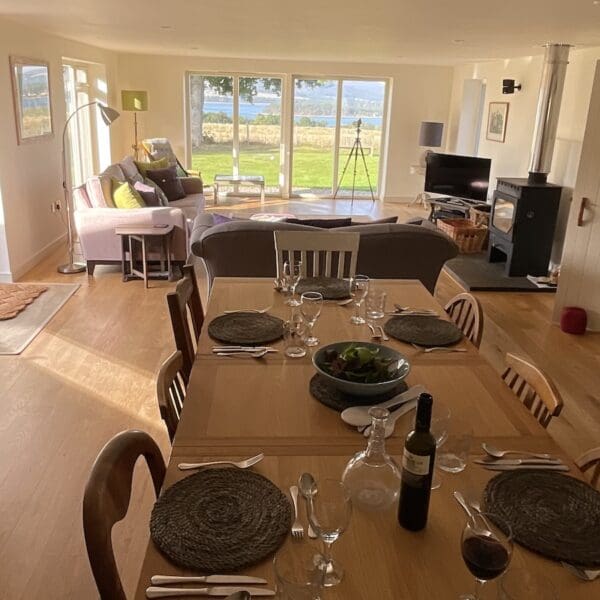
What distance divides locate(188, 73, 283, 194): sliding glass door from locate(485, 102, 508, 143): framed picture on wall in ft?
11.6

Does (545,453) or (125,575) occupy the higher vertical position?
(545,453)

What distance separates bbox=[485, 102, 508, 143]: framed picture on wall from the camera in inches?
302

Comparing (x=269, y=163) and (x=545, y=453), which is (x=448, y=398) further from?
(x=269, y=163)

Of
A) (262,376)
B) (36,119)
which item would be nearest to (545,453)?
(262,376)

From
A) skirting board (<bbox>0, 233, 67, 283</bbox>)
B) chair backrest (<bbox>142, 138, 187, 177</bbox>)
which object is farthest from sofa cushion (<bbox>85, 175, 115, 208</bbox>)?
chair backrest (<bbox>142, 138, 187, 177</bbox>)

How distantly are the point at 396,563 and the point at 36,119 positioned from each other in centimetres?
607

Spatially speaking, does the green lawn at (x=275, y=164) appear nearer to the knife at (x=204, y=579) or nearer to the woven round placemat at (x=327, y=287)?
the woven round placemat at (x=327, y=287)

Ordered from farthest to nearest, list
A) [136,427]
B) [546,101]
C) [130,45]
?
[130,45] < [546,101] < [136,427]

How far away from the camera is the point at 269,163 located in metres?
10.4

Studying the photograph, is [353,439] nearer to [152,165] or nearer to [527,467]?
[527,467]

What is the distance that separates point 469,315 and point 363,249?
5.20 ft

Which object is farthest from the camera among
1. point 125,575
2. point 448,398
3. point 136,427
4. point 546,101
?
point 546,101

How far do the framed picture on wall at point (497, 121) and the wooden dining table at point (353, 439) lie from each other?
5951mm

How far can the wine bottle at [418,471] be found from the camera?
1145mm
